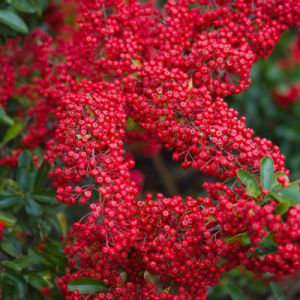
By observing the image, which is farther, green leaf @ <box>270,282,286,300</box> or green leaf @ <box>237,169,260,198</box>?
green leaf @ <box>270,282,286,300</box>

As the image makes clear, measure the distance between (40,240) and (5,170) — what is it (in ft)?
1.66

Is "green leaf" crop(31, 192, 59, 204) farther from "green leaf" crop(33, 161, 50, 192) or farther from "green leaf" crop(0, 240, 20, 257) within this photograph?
"green leaf" crop(0, 240, 20, 257)

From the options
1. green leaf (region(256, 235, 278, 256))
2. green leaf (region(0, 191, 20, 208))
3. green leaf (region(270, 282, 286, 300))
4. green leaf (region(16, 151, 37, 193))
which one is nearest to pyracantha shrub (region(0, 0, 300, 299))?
green leaf (region(256, 235, 278, 256))

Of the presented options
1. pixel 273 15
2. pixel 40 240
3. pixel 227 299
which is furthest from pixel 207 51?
pixel 227 299

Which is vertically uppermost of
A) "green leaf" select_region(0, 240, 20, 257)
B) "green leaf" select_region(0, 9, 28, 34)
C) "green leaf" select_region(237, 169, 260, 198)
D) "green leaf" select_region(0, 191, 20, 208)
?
"green leaf" select_region(0, 9, 28, 34)

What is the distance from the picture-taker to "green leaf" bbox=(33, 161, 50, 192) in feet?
9.41

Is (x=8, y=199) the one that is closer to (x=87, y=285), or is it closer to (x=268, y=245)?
(x=87, y=285)

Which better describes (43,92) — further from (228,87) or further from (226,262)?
(226,262)

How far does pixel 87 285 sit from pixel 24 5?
60.2 inches

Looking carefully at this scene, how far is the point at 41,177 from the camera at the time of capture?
2881 millimetres

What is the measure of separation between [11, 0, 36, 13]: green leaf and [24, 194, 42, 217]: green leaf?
0.99 meters

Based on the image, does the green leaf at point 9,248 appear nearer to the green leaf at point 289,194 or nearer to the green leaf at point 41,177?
the green leaf at point 41,177

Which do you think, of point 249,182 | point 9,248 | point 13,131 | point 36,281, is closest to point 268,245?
point 249,182

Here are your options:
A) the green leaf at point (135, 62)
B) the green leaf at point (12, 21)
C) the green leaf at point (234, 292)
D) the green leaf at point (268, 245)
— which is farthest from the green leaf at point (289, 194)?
the green leaf at point (12, 21)
